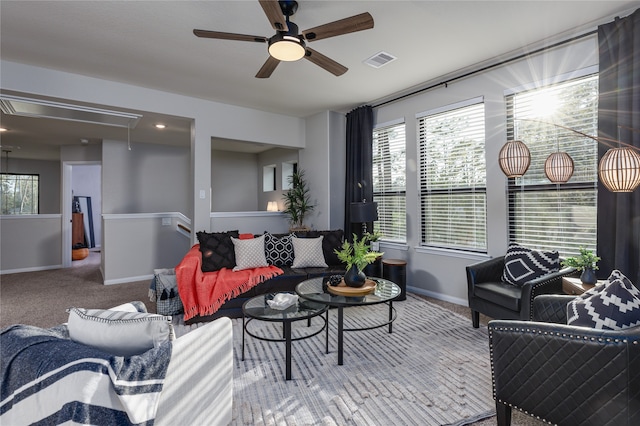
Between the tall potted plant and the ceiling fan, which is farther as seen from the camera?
the tall potted plant

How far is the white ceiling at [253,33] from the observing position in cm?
260

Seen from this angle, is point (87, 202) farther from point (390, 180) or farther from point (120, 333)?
point (120, 333)

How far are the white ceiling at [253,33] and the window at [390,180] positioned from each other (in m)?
0.85

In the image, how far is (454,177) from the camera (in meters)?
4.12

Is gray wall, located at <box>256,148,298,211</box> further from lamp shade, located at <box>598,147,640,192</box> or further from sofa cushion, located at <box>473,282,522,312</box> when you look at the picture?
lamp shade, located at <box>598,147,640,192</box>

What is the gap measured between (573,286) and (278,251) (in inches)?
119

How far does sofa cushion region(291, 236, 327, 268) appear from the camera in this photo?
4062 millimetres

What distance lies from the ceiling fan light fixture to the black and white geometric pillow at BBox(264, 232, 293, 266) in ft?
7.70

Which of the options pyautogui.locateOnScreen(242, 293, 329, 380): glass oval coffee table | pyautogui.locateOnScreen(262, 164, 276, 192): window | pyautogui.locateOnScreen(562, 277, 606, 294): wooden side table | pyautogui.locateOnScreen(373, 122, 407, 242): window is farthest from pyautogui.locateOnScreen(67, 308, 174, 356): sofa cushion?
pyautogui.locateOnScreen(262, 164, 276, 192): window

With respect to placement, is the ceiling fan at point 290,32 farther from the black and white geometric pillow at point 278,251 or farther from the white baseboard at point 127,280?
the white baseboard at point 127,280

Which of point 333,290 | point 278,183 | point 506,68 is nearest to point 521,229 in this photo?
point 506,68

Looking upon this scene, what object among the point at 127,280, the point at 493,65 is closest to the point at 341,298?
the point at 493,65

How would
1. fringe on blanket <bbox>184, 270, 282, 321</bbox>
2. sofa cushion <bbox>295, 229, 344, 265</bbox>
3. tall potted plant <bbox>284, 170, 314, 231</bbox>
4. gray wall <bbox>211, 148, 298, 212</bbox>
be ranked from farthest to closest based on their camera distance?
1. gray wall <bbox>211, 148, 298, 212</bbox>
2. tall potted plant <bbox>284, 170, 314, 231</bbox>
3. sofa cushion <bbox>295, 229, 344, 265</bbox>
4. fringe on blanket <bbox>184, 270, 282, 321</bbox>

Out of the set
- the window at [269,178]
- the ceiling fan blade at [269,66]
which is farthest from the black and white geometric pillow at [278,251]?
the window at [269,178]
